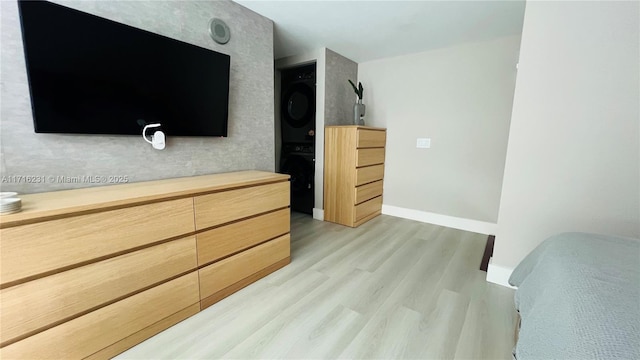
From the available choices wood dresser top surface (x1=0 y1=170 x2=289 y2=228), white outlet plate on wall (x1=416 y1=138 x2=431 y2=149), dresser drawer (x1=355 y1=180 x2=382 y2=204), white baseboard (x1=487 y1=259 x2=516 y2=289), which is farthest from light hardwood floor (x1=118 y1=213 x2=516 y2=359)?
white outlet plate on wall (x1=416 y1=138 x2=431 y2=149)

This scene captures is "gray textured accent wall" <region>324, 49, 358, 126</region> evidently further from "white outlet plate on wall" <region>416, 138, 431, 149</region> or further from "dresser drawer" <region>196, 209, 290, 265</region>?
"dresser drawer" <region>196, 209, 290, 265</region>

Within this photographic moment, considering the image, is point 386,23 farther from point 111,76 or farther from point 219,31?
point 111,76

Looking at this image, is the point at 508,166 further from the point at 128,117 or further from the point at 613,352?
the point at 128,117

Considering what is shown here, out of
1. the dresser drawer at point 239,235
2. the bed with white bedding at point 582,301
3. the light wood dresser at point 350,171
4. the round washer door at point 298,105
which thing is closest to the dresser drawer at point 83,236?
the dresser drawer at point 239,235

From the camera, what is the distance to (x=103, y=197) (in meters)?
1.22

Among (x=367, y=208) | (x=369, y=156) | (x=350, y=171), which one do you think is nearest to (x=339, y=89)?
(x=369, y=156)

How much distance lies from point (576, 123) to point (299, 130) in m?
2.75

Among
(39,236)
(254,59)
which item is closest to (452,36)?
(254,59)

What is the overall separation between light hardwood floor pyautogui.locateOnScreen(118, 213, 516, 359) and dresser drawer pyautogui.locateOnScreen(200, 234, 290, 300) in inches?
4.4

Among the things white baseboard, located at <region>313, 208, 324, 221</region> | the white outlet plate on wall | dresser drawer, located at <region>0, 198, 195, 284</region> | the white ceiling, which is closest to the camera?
dresser drawer, located at <region>0, 198, 195, 284</region>

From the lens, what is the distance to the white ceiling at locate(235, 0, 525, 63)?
212 cm

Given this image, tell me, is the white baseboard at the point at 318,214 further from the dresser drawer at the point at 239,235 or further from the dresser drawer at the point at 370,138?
the dresser drawer at the point at 239,235

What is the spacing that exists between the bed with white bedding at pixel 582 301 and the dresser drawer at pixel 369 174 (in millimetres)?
2036

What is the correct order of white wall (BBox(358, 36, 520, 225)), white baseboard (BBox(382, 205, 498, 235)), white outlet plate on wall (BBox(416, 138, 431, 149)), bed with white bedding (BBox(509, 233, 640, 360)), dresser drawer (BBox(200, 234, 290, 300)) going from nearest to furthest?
bed with white bedding (BBox(509, 233, 640, 360)) < dresser drawer (BBox(200, 234, 290, 300)) < white wall (BBox(358, 36, 520, 225)) < white baseboard (BBox(382, 205, 498, 235)) < white outlet plate on wall (BBox(416, 138, 431, 149))
